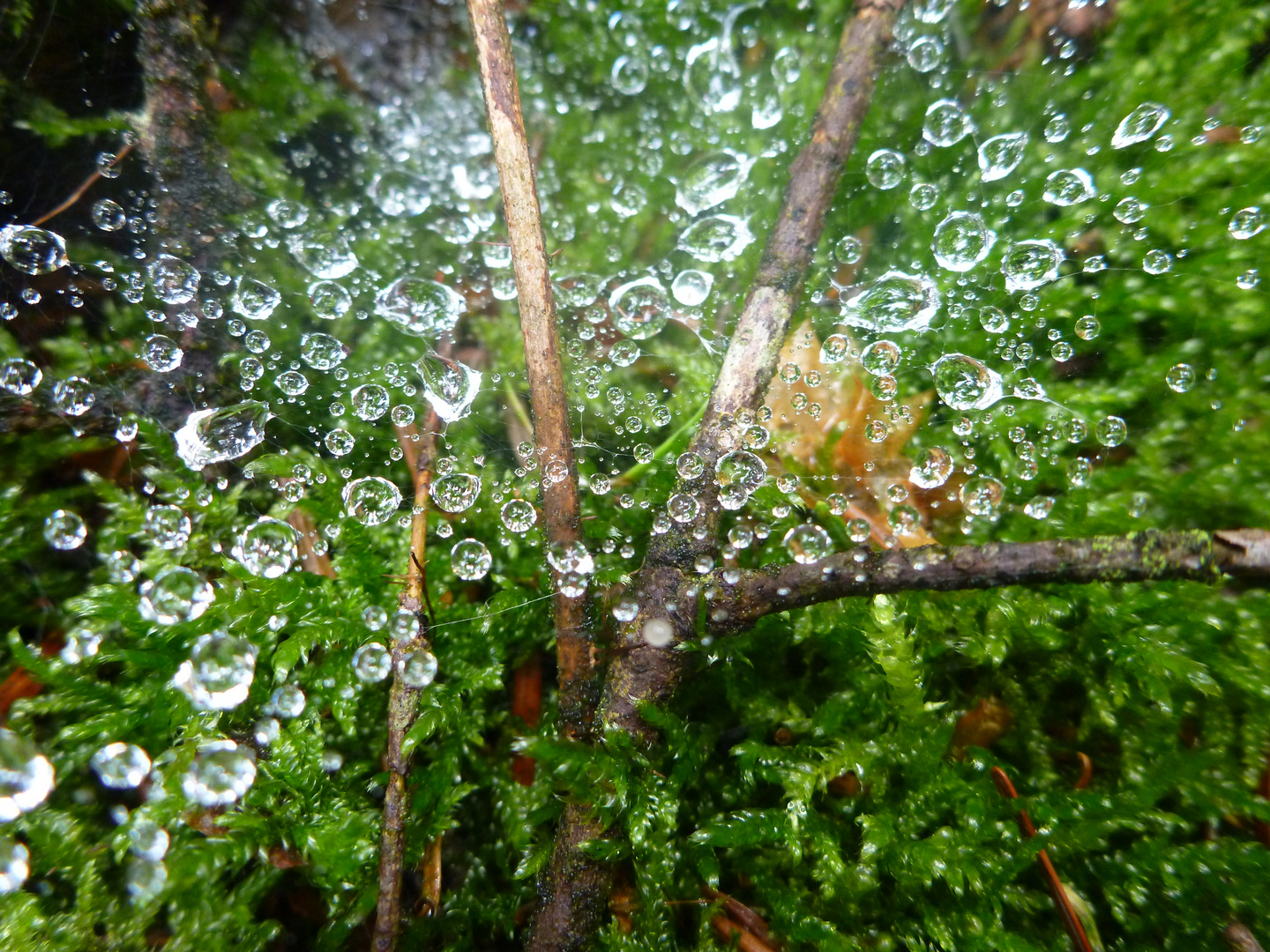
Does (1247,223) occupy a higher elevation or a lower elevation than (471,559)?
higher

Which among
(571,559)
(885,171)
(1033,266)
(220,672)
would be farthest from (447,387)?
(1033,266)

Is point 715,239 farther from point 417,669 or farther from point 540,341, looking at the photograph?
point 417,669

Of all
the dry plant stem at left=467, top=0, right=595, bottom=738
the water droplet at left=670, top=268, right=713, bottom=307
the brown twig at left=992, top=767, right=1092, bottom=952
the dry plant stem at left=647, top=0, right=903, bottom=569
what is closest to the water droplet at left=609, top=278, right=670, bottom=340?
the water droplet at left=670, top=268, right=713, bottom=307

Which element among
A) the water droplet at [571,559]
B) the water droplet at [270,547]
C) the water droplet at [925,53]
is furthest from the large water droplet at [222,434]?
the water droplet at [925,53]

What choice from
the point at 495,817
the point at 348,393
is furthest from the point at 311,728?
the point at 348,393

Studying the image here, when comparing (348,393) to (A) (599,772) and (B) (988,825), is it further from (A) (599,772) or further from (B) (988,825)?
(B) (988,825)

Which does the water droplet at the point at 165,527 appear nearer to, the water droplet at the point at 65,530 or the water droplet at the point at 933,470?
the water droplet at the point at 65,530
